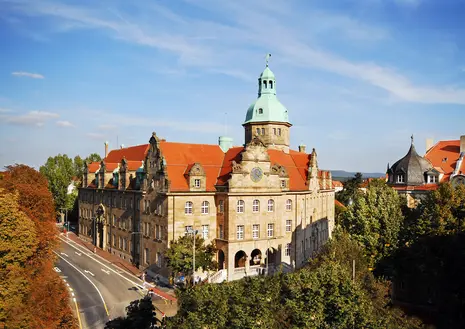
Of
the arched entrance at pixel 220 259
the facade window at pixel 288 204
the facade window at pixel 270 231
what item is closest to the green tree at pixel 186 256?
the arched entrance at pixel 220 259

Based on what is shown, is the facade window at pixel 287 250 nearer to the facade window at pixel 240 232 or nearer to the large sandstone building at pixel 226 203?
the large sandstone building at pixel 226 203

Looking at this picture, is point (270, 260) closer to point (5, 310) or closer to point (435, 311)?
point (435, 311)

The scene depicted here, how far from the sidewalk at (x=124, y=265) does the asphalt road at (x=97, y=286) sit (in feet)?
3.03

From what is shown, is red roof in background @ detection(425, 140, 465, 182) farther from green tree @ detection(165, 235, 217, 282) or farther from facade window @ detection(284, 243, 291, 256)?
green tree @ detection(165, 235, 217, 282)

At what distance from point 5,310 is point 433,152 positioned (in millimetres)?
67828

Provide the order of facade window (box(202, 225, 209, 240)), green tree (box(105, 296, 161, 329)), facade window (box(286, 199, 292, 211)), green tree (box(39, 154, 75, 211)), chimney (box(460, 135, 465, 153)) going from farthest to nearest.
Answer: green tree (box(39, 154, 75, 211))
chimney (box(460, 135, 465, 153))
facade window (box(286, 199, 292, 211))
facade window (box(202, 225, 209, 240))
green tree (box(105, 296, 161, 329))

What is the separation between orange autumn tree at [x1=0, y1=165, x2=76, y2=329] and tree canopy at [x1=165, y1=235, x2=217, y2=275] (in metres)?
11.5

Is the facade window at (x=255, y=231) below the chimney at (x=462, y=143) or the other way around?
below

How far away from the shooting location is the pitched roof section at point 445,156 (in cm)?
6569

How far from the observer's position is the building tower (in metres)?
62.9

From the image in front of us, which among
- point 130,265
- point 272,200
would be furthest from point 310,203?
point 130,265

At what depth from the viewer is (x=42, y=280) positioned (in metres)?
28.7

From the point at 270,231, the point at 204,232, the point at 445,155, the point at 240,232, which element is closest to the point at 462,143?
the point at 445,155

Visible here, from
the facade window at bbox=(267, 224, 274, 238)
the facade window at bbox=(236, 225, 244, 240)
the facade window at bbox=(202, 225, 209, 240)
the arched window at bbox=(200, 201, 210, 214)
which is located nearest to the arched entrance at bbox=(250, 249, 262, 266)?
the facade window at bbox=(267, 224, 274, 238)
